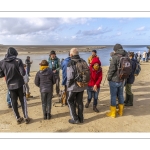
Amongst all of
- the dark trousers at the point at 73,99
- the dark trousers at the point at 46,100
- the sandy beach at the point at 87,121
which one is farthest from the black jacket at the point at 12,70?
the dark trousers at the point at 73,99

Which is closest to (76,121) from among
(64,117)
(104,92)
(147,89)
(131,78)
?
(64,117)

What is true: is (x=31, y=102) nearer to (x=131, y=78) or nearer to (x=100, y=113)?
(x=100, y=113)

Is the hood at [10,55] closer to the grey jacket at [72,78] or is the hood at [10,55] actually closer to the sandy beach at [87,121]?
the grey jacket at [72,78]

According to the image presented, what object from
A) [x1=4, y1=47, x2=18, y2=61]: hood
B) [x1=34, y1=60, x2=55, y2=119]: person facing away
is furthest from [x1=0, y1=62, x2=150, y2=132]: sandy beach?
[x1=4, y1=47, x2=18, y2=61]: hood

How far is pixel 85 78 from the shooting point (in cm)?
415

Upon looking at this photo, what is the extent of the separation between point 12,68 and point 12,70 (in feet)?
0.16

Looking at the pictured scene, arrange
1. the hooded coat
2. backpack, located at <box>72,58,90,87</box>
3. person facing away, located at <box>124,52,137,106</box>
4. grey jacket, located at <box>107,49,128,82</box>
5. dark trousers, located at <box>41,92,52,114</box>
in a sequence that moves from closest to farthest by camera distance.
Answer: backpack, located at <box>72,58,90,87</box> → the hooded coat → grey jacket, located at <box>107,49,128,82</box> → dark trousers, located at <box>41,92,52,114</box> → person facing away, located at <box>124,52,137,106</box>

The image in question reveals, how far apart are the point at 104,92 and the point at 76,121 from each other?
3.16 meters

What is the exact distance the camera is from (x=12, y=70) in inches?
168

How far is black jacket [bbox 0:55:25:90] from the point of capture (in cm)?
424

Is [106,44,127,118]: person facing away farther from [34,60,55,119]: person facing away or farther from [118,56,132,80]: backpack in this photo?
[34,60,55,119]: person facing away

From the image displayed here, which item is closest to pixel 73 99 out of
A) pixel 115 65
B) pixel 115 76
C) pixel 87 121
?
pixel 87 121

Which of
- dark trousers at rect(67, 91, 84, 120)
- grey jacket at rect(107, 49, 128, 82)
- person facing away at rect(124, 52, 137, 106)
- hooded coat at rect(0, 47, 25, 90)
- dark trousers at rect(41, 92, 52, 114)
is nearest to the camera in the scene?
hooded coat at rect(0, 47, 25, 90)
